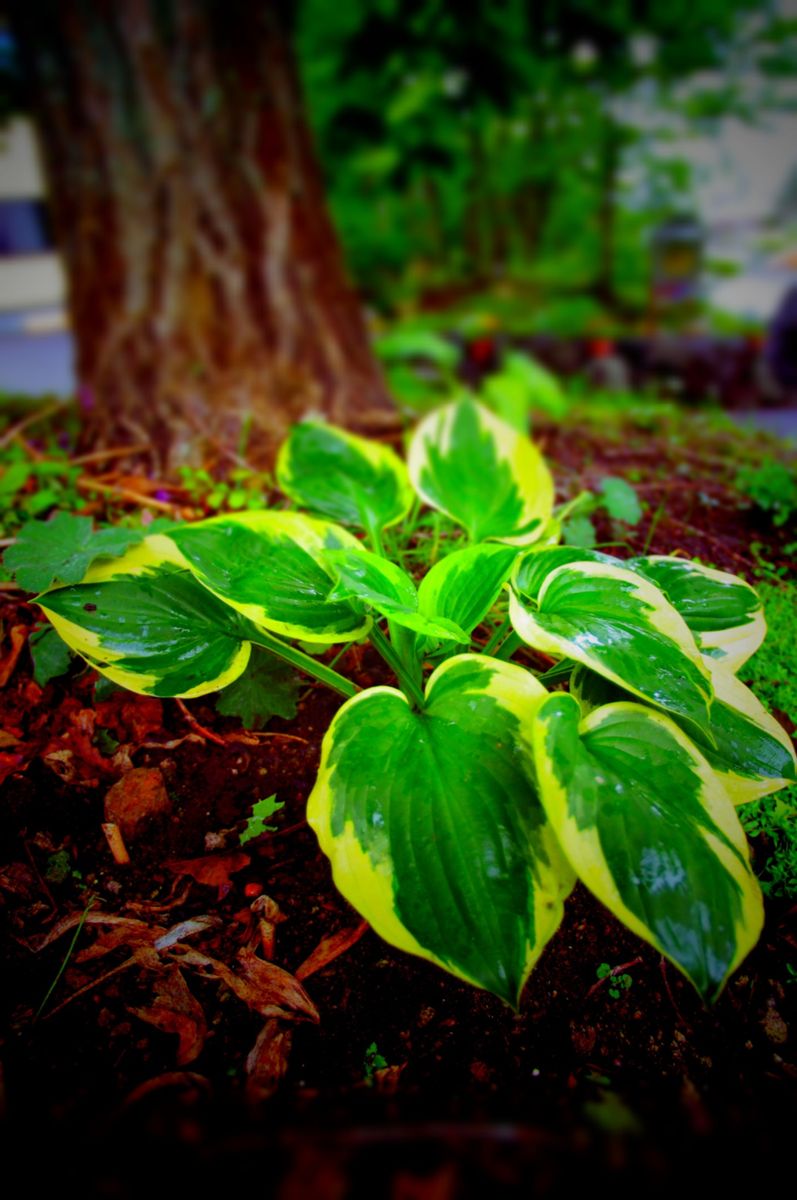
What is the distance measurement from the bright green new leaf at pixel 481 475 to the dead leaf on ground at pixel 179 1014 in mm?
905

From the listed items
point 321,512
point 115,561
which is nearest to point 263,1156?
point 115,561

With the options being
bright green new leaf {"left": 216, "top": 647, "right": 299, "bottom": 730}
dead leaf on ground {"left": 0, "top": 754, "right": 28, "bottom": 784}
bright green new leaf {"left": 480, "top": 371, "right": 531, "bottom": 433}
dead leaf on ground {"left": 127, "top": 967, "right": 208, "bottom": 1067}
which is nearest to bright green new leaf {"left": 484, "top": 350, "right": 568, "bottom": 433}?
bright green new leaf {"left": 480, "top": 371, "right": 531, "bottom": 433}

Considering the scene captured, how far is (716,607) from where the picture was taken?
1.10 meters

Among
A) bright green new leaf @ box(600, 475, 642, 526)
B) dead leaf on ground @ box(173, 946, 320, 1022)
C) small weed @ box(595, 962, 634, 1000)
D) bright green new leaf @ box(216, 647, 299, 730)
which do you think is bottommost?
small weed @ box(595, 962, 634, 1000)

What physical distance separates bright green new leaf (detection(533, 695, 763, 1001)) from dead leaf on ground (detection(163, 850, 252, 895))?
1.83 feet

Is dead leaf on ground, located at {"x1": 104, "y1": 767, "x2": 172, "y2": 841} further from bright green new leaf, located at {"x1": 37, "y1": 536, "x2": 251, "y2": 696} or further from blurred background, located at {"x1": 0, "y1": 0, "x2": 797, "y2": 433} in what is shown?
blurred background, located at {"x1": 0, "y1": 0, "x2": 797, "y2": 433}

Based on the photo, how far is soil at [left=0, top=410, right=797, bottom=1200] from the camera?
47 centimetres

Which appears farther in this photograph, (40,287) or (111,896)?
(40,287)

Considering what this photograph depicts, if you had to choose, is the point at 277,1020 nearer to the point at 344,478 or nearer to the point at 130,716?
the point at 130,716

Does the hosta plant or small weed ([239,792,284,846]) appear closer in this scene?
the hosta plant

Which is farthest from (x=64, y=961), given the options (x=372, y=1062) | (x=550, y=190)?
(x=550, y=190)

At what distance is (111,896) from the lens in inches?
39.7

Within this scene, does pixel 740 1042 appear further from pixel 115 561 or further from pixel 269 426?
pixel 269 426

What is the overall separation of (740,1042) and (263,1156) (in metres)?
0.75
